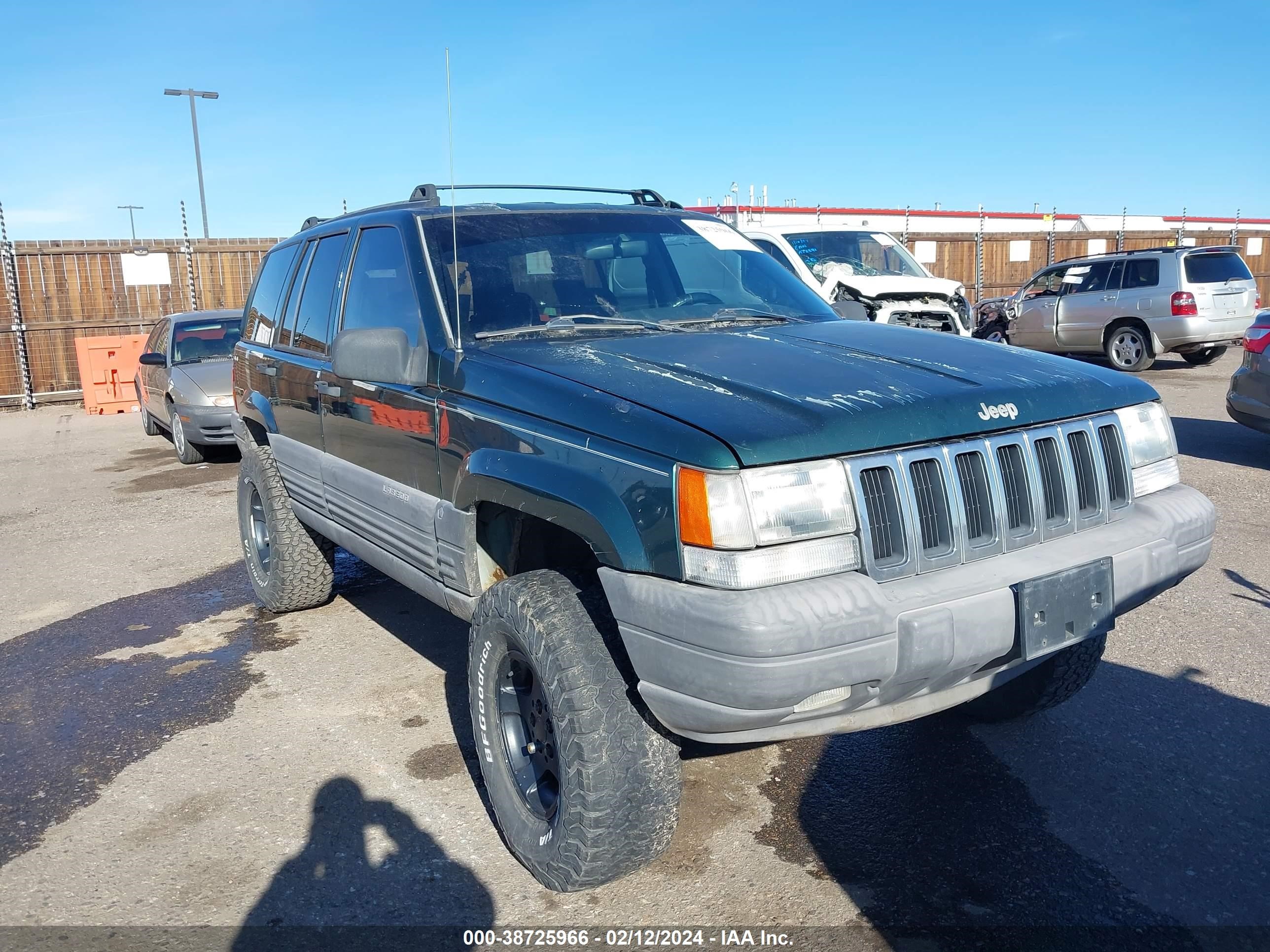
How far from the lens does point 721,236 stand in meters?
4.35

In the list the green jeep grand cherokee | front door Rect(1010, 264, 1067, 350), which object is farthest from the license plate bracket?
front door Rect(1010, 264, 1067, 350)

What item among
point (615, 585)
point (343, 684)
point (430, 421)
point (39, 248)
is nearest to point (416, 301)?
point (430, 421)

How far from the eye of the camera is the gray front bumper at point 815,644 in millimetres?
2332

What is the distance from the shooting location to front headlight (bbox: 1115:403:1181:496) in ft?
10.3

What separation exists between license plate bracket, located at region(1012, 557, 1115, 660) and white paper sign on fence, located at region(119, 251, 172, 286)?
58.8ft

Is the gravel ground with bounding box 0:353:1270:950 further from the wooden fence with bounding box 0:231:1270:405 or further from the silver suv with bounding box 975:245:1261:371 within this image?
the wooden fence with bounding box 0:231:1270:405

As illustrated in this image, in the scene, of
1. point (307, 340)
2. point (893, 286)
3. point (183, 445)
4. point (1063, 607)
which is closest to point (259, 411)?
point (307, 340)

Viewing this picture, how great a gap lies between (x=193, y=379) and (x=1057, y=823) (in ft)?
31.2

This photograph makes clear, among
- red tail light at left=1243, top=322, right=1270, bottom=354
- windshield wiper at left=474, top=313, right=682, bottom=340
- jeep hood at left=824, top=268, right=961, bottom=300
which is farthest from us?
jeep hood at left=824, top=268, right=961, bottom=300

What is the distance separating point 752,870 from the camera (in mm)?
2994

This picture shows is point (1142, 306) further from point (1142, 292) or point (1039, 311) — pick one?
point (1039, 311)

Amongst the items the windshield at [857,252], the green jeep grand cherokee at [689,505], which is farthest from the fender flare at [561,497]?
the windshield at [857,252]

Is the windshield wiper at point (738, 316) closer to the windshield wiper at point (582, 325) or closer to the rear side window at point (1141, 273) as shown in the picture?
the windshield wiper at point (582, 325)

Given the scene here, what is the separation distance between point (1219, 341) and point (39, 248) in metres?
18.1
